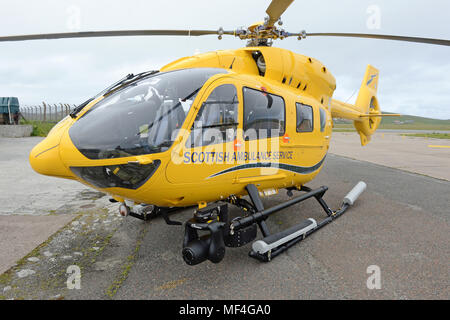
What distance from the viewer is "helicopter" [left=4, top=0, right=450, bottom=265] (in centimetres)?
291

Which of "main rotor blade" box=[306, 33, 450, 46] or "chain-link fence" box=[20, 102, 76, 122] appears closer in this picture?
"main rotor blade" box=[306, 33, 450, 46]

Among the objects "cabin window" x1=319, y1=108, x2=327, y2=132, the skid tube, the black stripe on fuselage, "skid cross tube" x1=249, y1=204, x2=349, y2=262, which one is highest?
"cabin window" x1=319, y1=108, x2=327, y2=132

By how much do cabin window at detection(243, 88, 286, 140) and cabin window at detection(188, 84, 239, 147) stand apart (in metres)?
0.24

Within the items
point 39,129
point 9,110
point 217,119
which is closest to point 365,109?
point 217,119

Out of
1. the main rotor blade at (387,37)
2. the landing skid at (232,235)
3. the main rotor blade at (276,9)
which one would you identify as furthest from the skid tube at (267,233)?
the main rotor blade at (387,37)

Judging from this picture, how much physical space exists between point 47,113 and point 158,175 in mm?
21308

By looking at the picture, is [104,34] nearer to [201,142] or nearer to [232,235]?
[201,142]

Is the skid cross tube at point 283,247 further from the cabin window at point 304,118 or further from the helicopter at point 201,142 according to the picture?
the cabin window at point 304,118

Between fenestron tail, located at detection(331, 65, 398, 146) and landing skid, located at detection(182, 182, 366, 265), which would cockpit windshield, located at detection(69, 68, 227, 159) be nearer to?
landing skid, located at detection(182, 182, 366, 265)

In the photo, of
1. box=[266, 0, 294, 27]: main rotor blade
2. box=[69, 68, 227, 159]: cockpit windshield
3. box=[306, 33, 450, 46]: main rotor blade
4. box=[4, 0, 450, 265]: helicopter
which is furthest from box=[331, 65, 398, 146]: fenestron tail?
box=[69, 68, 227, 159]: cockpit windshield

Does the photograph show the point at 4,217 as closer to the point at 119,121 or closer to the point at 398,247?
the point at 119,121

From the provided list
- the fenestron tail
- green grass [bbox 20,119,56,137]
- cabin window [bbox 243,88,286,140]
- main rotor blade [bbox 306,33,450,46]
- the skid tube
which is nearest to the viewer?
the skid tube
